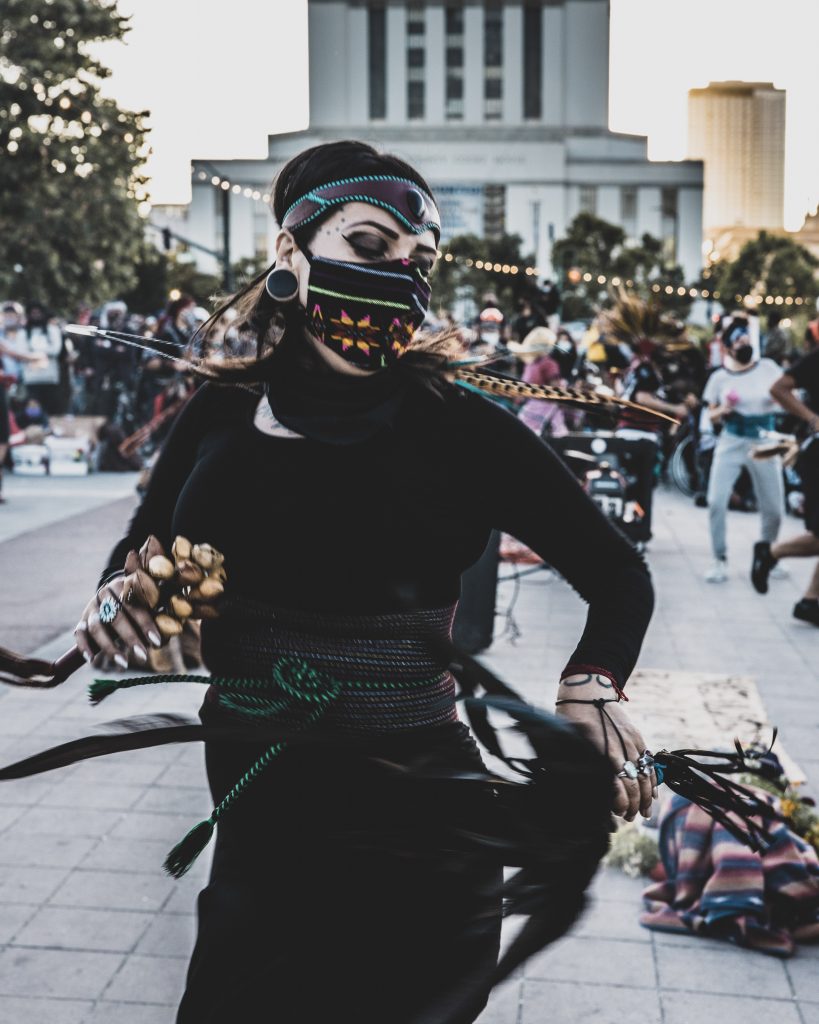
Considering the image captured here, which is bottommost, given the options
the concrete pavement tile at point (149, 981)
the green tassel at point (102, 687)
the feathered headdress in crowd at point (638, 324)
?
the concrete pavement tile at point (149, 981)

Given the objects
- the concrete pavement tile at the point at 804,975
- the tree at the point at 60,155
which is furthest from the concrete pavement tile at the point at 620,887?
the tree at the point at 60,155

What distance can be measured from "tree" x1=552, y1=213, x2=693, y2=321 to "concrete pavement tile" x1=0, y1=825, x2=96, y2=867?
52685mm

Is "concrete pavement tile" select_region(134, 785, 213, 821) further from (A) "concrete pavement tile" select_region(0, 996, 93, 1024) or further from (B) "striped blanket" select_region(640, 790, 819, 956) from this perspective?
(B) "striped blanket" select_region(640, 790, 819, 956)

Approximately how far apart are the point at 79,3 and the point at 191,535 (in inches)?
1263

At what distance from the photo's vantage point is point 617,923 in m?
4.07

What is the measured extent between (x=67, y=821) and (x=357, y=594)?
132 inches

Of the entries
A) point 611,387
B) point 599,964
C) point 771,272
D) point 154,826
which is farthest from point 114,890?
point 771,272

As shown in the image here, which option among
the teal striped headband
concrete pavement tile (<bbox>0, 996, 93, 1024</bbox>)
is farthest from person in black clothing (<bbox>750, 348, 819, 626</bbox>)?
the teal striped headband

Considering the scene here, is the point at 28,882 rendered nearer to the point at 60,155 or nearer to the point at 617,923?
the point at 617,923

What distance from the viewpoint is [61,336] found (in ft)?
63.6

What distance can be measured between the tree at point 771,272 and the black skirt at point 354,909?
5371 cm

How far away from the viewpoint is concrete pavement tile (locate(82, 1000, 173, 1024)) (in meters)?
3.46

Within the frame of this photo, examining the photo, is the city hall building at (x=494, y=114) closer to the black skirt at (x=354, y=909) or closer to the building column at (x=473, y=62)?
the building column at (x=473, y=62)

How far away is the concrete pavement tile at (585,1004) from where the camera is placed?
349 centimetres
